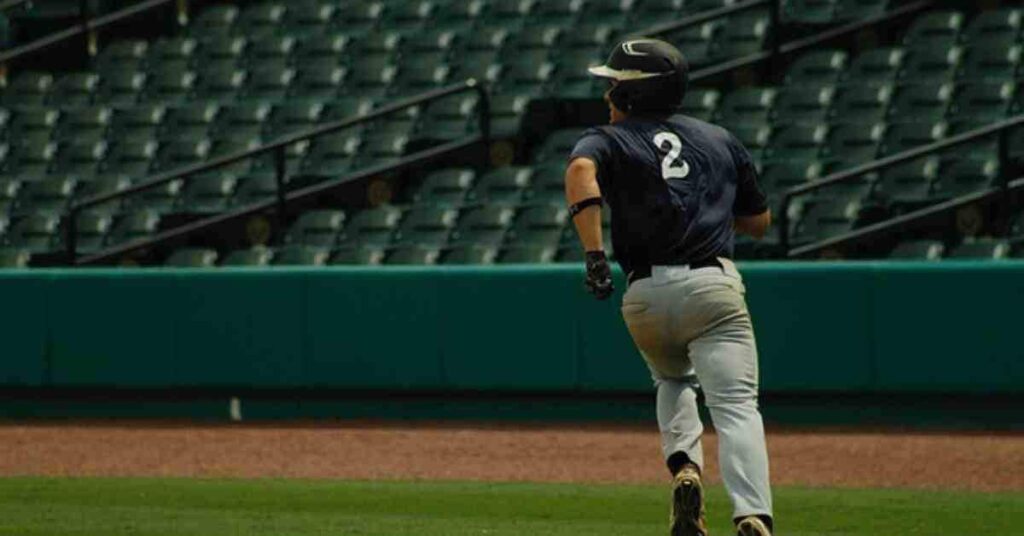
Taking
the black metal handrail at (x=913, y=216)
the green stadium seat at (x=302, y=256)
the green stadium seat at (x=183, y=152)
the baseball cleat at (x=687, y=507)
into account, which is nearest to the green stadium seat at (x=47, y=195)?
the green stadium seat at (x=183, y=152)

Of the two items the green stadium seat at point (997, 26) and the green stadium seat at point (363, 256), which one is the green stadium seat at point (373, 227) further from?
the green stadium seat at point (997, 26)

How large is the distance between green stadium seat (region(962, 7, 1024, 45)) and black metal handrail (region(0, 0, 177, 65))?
30.1 feet

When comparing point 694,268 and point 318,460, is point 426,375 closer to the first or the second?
point 318,460

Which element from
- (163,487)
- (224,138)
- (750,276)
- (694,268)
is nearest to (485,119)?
(224,138)

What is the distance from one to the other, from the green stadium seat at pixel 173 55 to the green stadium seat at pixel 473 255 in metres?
6.02

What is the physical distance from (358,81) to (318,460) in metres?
8.08

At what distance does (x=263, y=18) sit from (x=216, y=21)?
69 cm

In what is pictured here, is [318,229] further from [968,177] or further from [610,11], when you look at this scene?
[968,177]

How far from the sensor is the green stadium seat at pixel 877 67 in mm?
18156

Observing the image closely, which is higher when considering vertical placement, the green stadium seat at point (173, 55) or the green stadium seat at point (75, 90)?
the green stadium seat at point (173, 55)

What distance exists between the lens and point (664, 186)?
7398 millimetres

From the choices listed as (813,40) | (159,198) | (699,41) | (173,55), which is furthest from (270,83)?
(813,40)

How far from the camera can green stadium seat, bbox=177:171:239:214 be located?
773 inches

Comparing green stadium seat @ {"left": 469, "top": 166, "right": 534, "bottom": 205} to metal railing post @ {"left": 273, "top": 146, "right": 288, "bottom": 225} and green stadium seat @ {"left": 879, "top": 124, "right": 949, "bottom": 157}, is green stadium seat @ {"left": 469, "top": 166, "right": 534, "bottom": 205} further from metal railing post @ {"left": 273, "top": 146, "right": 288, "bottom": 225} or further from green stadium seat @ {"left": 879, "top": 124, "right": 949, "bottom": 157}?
green stadium seat @ {"left": 879, "top": 124, "right": 949, "bottom": 157}
